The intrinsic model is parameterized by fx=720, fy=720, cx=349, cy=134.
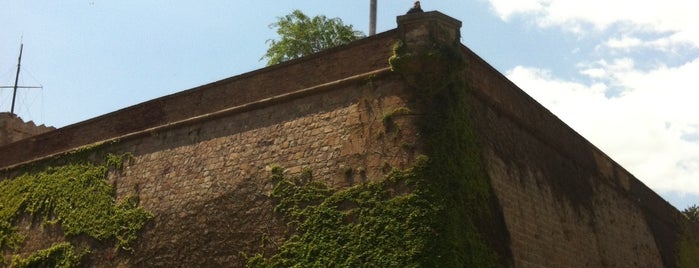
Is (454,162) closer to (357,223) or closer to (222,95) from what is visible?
(357,223)

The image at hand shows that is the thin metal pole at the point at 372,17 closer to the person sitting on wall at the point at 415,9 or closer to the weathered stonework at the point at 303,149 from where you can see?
the weathered stonework at the point at 303,149

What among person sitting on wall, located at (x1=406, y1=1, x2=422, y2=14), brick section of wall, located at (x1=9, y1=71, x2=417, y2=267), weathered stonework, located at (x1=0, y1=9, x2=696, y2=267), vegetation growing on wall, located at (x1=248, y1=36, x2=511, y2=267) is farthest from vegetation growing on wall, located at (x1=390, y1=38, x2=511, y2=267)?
person sitting on wall, located at (x1=406, y1=1, x2=422, y2=14)

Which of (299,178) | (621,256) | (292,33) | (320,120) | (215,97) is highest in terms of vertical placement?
(292,33)

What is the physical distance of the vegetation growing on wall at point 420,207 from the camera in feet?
28.1

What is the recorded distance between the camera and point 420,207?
866 cm

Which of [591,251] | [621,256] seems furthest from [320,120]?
[621,256]

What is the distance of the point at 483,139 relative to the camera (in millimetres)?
10250

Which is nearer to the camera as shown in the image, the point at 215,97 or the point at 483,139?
the point at 483,139

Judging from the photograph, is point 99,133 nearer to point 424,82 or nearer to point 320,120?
point 320,120

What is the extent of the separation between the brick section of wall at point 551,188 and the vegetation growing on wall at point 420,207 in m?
0.73

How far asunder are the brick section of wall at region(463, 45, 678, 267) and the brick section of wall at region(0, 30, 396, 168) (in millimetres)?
1464

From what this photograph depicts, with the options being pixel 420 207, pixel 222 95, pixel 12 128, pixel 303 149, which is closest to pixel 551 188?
pixel 420 207

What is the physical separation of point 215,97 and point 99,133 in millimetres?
2736

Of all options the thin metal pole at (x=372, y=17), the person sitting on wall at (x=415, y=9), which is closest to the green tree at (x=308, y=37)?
the thin metal pole at (x=372, y=17)
